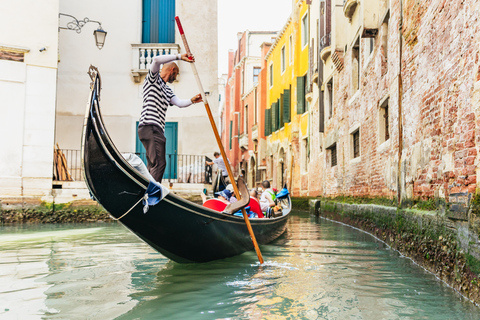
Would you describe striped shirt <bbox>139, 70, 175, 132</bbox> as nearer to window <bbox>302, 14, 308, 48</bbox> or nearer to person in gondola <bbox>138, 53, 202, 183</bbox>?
person in gondola <bbox>138, 53, 202, 183</bbox>

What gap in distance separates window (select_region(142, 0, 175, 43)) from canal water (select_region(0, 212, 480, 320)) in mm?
6424

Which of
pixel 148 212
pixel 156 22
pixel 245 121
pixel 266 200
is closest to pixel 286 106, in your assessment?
pixel 156 22

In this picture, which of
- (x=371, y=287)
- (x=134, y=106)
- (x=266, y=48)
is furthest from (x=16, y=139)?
(x=266, y=48)

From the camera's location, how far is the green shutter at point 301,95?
55.3ft

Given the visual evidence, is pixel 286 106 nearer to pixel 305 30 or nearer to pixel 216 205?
pixel 305 30

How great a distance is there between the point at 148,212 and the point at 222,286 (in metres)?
0.76

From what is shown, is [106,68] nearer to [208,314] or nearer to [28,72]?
[28,72]

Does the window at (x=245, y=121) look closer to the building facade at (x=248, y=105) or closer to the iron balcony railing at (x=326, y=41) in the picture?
the building facade at (x=248, y=105)

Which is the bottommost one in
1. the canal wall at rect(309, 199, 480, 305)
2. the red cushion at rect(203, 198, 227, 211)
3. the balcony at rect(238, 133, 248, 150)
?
the canal wall at rect(309, 199, 480, 305)

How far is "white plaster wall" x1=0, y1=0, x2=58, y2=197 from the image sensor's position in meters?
8.84

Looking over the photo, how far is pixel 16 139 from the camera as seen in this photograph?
890 cm

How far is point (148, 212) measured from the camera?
3795mm

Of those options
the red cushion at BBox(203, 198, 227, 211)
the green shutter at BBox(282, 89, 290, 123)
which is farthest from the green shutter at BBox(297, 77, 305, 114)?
the red cushion at BBox(203, 198, 227, 211)

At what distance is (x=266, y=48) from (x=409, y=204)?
64.5 ft
